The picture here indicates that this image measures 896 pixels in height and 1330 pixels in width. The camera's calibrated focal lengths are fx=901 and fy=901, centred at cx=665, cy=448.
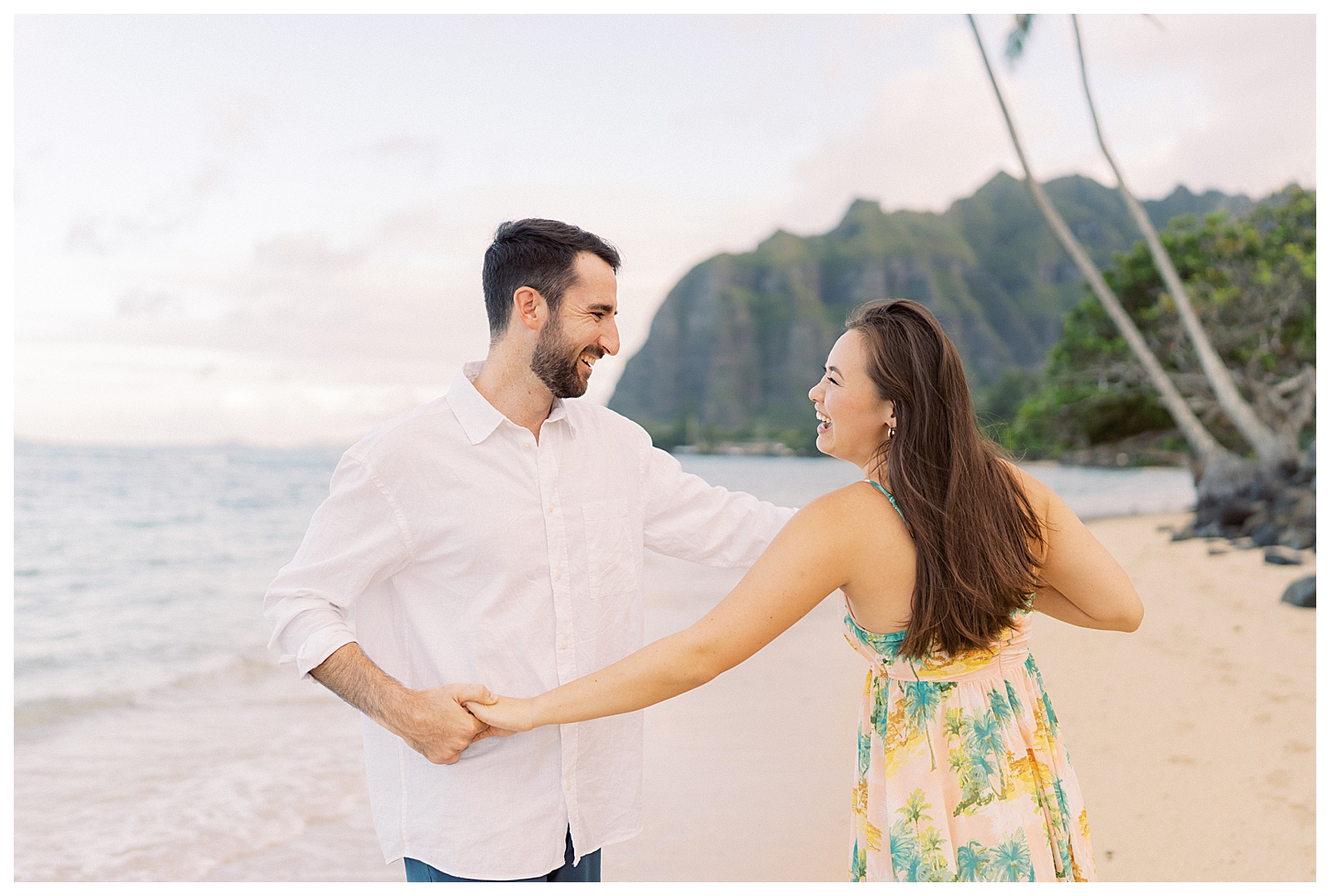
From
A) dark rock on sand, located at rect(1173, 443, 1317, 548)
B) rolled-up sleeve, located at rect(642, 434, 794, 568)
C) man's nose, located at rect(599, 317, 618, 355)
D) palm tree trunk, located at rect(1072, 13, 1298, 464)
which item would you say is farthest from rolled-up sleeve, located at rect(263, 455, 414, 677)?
palm tree trunk, located at rect(1072, 13, 1298, 464)

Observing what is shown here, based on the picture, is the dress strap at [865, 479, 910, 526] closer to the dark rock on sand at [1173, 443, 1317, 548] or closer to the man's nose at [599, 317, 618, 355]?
the man's nose at [599, 317, 618, 355]

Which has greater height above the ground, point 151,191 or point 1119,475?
point 151,191

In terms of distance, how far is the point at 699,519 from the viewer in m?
2.48

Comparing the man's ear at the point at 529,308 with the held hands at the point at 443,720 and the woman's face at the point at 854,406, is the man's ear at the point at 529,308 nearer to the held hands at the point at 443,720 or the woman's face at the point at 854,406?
the woman's face at the point at 854,406

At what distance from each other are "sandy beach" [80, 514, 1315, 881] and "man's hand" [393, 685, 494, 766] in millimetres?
2611

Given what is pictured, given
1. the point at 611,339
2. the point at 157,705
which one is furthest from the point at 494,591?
the point at 157,705

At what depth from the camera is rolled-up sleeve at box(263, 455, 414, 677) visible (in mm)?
1870

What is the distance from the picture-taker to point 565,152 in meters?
42.4

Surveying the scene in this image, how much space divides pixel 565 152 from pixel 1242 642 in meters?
39.2

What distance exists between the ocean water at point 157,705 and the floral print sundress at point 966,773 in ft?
11.7

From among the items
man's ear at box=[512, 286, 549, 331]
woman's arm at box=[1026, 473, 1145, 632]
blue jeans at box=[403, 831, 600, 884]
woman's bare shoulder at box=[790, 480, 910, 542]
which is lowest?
blue jeans at box=[403, 831, 600, 884]

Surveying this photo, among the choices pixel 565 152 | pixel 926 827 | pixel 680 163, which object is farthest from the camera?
pixel 680 163
